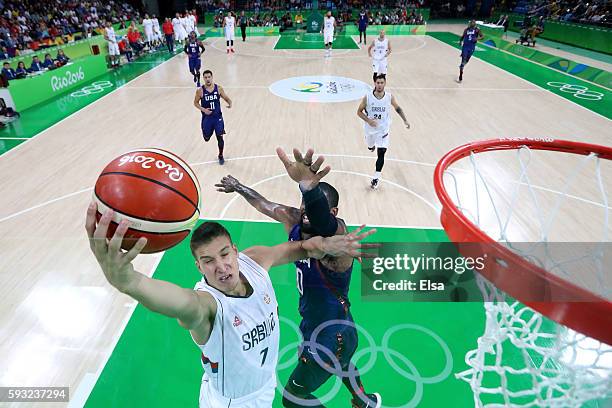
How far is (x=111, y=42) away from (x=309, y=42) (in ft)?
31.2

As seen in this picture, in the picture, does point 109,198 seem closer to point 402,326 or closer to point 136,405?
point 136,405

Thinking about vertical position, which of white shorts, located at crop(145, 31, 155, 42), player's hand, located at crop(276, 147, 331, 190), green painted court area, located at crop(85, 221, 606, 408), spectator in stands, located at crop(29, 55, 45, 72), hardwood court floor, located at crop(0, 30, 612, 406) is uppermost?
player's hand, located at crop(276, 147, 331, 190)

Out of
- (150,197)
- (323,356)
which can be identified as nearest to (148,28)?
(150,197)

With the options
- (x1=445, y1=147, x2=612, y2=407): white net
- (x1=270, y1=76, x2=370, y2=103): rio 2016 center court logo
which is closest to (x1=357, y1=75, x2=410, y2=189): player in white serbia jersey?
(x1=445, y1=147, x2=612, y2=407): white net

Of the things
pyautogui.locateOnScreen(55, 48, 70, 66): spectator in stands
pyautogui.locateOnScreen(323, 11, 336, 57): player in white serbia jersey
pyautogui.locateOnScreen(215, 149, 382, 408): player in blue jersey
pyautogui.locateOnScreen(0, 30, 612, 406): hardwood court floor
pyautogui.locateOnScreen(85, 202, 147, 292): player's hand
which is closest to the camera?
pyautogui.locateOnScreen(85, 202, 147, 292): player's hand

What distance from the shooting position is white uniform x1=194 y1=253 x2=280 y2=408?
6.47 feet

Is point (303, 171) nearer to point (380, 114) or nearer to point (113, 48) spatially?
point (380, 114)

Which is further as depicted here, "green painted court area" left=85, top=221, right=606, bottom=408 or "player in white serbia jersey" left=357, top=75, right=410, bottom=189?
"player in white serbia jersey" left=357, top=75, right=410, bottom=189

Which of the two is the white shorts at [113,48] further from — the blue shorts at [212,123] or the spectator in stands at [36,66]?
the blue shorts at [212,123]

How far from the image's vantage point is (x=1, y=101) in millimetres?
9297

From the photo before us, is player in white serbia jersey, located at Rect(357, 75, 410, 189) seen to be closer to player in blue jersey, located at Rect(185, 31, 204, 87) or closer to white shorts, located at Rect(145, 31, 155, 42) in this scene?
player in blue jersey, located at Rect(185, 31, 204, 87)

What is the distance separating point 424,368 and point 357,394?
2.49 ft

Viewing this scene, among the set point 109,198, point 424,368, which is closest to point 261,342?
point 109,198

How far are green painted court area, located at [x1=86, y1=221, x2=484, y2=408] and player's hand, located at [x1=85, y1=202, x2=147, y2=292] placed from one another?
2198 millimetres
